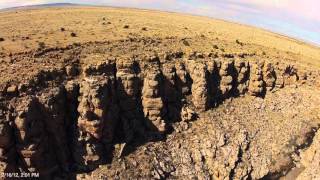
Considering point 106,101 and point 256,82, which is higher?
point 256,82

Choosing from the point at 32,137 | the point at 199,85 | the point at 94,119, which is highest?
the point at 199,85

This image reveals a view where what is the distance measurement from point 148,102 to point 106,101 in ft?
23.9

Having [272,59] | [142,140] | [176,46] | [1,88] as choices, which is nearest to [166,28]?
[176,46]

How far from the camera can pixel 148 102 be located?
63.3 metres

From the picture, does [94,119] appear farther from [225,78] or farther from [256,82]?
[256,82]

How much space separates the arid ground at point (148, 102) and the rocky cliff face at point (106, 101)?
0.14 meters

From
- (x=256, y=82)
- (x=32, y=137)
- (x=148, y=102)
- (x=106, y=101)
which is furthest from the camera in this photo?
(x=256, y=82)

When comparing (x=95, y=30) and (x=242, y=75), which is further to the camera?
(x=242, y=75)

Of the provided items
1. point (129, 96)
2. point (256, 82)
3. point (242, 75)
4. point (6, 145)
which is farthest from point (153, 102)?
point (6, 145)

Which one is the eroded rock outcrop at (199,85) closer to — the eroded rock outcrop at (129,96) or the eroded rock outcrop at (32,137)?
the eroded rock outcrop at (129,96)

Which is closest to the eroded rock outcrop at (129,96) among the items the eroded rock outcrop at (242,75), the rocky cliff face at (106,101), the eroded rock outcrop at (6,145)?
the rocky cliff face at (106,101)

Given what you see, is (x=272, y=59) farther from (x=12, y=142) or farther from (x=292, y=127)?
(x=12, y=142)

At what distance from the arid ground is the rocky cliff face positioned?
0.14 metres

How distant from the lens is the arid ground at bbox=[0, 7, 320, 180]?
176 ft
